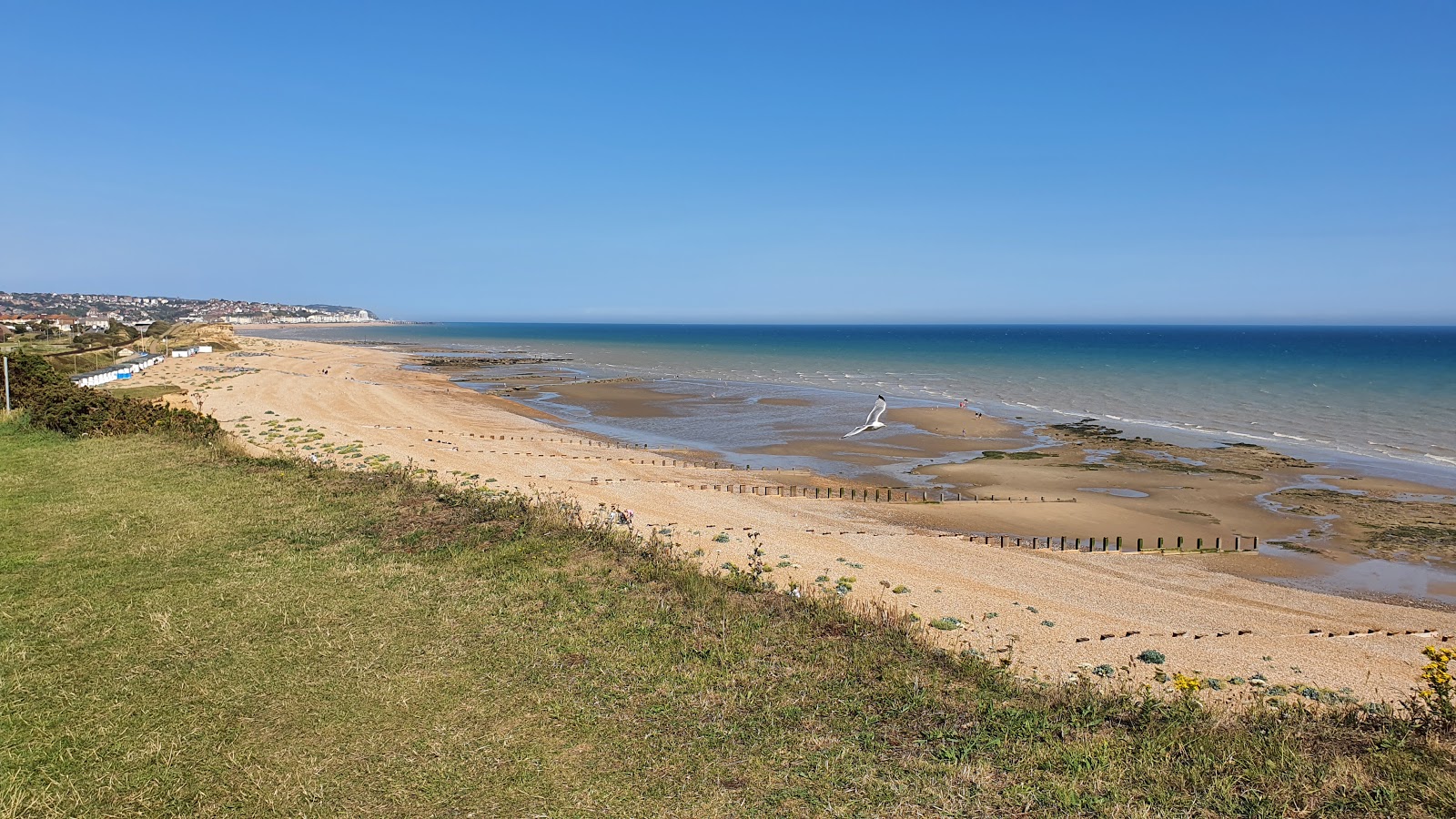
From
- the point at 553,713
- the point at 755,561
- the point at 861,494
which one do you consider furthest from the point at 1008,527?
the point at 553,713

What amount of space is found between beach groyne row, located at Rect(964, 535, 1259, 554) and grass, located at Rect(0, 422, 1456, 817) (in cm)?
978

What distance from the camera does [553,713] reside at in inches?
276

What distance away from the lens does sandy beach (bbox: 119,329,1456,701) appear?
11.7m

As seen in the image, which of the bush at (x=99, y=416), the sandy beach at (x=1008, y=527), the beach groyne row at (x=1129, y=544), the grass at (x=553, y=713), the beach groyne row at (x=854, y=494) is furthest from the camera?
the beach groyne row at (x=854, y=494)

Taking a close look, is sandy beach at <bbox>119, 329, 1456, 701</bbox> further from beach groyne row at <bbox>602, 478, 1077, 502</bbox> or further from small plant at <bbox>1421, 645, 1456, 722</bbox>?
small plant at <bbox>1421, 645, 1456, 722</bbox>

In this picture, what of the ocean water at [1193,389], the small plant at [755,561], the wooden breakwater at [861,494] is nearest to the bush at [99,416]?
the wooden breakwater at [861,494]

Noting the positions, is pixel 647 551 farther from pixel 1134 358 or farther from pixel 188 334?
pixel 1134 358

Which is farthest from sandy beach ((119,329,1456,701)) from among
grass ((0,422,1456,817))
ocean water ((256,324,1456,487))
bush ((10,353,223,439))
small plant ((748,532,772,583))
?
ocean water ((256,324,1456,487))

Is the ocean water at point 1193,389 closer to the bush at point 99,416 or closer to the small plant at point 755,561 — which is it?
the small plant at point 755,561

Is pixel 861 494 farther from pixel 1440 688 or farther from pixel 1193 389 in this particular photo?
pixel 1193 389

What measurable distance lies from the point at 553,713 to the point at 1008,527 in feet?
52.0

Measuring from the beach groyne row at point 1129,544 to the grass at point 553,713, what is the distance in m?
9.78

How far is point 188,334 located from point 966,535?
3521 inches

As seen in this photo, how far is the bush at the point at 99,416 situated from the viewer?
21141 millimetres
